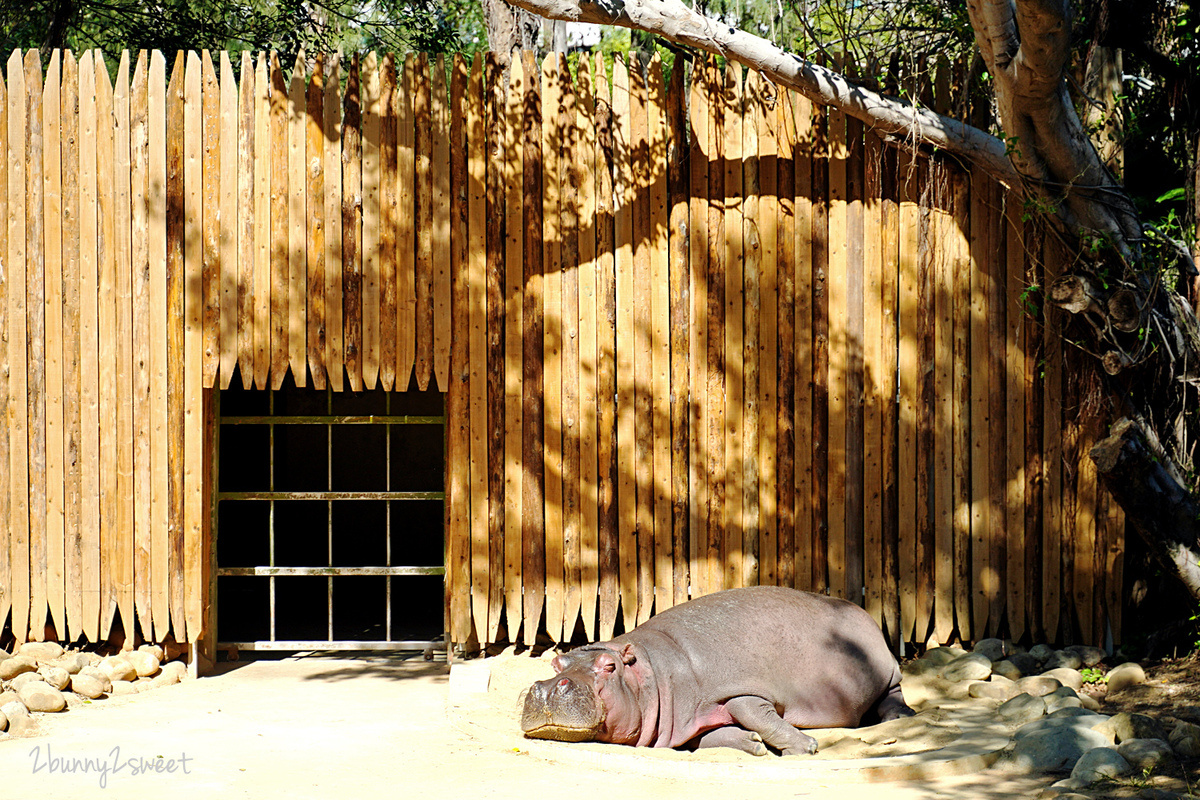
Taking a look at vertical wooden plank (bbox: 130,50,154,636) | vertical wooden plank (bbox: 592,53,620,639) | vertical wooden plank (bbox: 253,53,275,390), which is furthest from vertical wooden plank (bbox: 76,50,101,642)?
vertical wooden plank (bbox: 592,53,620,639)

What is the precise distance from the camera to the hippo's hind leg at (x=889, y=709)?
220 inches

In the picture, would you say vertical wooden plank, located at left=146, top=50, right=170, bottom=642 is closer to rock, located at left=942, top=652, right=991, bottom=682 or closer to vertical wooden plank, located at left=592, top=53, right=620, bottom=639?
vertical wooden plank, located at left=592, top=53, right=620, bottom=639

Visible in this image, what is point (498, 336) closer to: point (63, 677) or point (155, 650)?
point (155, 650)

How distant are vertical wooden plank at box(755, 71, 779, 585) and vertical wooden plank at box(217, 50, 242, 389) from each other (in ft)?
10.6

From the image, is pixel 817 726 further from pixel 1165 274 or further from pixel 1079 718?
pixel 1165 274

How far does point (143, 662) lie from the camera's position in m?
6.24

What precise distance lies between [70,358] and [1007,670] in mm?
5894

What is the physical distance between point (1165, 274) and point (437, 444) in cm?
720

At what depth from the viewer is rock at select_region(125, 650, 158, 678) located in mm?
6230

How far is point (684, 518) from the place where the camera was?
6.52 m

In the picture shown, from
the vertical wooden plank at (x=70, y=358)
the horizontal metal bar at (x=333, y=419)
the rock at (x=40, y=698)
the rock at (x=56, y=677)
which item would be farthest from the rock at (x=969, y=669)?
the vertical wooden plank at (x=70, y=358)

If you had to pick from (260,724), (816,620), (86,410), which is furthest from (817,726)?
(86,410)

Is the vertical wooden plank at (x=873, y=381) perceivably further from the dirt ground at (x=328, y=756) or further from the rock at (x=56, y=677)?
the rock at (x=56, y=677)

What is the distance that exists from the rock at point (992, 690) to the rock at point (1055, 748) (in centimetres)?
105
